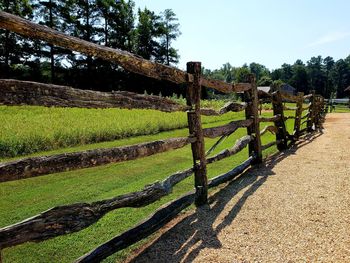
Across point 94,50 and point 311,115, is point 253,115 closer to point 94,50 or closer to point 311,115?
point 94,50

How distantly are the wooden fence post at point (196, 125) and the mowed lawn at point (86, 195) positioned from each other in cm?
83

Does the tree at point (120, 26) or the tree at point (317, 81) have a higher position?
the tree at point (120, 26)

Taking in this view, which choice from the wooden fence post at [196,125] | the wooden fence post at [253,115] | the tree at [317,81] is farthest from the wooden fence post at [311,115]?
the tree at [317,81]

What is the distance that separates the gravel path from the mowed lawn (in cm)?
65

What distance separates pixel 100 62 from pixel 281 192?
4034cm

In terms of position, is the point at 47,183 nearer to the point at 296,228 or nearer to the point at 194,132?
the point at 194,132

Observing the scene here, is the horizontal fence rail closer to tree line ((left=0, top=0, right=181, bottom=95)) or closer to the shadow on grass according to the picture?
the shadow on grass

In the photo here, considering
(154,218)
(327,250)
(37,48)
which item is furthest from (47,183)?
(37,48)

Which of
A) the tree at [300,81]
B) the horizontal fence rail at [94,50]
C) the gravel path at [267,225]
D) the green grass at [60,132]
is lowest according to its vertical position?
the gravel path at [267,225]

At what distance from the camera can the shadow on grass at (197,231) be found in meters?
3.11

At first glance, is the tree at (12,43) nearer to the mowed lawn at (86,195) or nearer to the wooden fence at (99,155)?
the mowed lawn at (86,195)


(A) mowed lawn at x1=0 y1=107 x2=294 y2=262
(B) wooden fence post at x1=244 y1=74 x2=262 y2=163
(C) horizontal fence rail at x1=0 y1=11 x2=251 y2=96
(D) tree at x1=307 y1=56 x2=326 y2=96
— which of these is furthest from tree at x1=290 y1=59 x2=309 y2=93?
(C) horizontal fence rail at x1=0 y1=11 x2=251 y2=96

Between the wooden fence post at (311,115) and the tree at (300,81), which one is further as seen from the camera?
the tree at (300,81)

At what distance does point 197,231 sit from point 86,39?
43.5 meters
